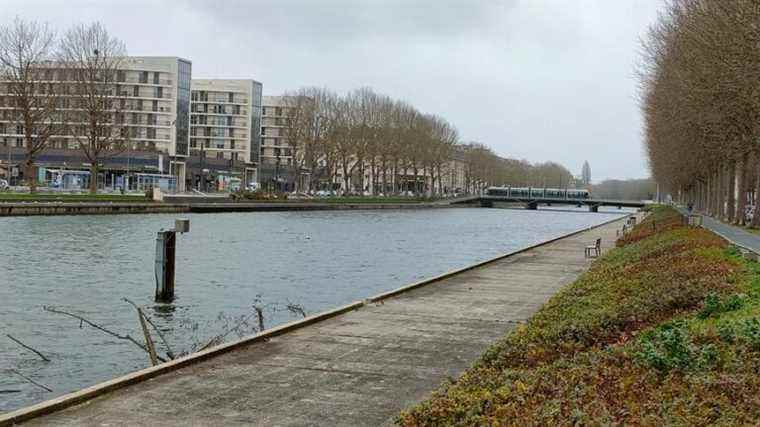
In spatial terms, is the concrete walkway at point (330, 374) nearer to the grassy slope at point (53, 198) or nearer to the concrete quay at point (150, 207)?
the concrete quay at point (150, 207)

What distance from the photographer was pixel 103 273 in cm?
3050

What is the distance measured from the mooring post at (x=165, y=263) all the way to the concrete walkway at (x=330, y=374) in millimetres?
7533

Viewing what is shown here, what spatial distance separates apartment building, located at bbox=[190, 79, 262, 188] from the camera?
167500 mm

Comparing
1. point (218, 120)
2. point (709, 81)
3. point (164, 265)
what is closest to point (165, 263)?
point (164, 265)

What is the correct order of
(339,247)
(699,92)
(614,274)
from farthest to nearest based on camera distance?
(339,247), (699,92), (614,274)

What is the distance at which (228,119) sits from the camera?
16775cm

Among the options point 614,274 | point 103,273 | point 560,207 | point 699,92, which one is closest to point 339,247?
point 103,273

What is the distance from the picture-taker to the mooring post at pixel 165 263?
78.6 ft

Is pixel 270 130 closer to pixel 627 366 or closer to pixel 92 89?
pixel 92 89

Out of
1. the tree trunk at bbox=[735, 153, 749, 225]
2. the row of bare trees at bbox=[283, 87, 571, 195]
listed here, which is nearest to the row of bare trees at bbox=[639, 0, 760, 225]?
the tree trunk at bbox=[735, 153, 749, 225]

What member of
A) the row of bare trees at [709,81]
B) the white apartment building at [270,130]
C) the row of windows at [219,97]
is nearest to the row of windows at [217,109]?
the row of windows at [219,97]

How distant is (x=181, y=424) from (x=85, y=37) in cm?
8272

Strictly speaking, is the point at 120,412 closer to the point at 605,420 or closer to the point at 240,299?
the point at 605,420

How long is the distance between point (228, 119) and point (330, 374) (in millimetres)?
160072
